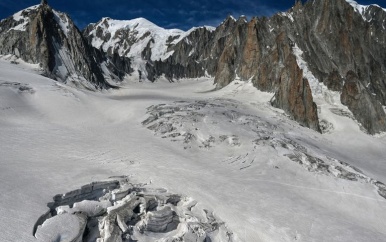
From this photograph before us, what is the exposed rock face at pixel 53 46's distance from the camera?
63.1m

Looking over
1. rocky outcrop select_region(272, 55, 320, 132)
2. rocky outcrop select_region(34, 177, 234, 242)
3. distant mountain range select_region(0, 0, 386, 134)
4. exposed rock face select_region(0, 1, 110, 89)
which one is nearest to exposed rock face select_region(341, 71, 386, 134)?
distant mountain range select_region(0, 0, 386, 134)

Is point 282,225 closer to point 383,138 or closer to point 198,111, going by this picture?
point 198,111

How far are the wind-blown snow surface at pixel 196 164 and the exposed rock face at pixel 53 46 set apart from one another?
20.3 meters

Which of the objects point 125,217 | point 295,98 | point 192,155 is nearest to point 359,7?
point 295,98

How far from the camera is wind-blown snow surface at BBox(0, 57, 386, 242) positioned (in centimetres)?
1917

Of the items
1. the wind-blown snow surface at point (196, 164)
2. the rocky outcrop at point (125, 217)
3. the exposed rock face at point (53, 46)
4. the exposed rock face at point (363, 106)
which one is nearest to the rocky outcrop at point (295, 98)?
the wind-blown snow surface at point (196, 164)

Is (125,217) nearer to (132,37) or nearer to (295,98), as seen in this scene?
(295,98)

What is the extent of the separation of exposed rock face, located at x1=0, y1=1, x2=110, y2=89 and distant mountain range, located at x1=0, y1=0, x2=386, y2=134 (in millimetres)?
166

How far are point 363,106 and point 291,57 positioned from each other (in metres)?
12.9

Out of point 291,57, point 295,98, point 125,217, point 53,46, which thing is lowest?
point 125,217

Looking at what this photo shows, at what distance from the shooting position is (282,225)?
19656 millimetres

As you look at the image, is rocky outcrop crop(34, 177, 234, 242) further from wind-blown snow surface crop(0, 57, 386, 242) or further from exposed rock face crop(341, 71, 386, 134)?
exposed rock face crop(341, 71, 386, 134)

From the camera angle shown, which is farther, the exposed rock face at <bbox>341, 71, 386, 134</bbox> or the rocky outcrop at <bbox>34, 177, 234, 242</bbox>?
the exposed rock face at <bbox>341, 71, 386, 134</bbox>

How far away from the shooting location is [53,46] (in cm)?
6781
